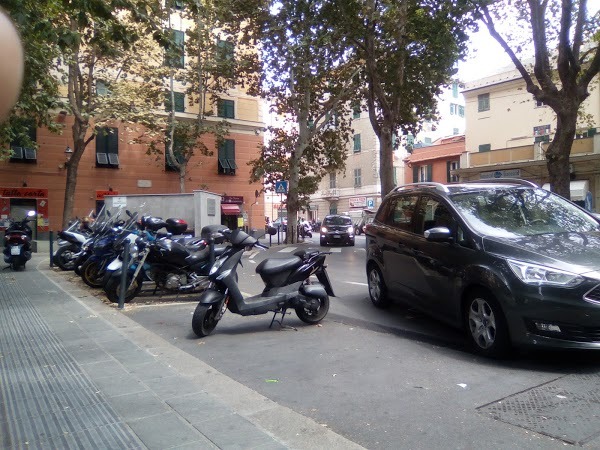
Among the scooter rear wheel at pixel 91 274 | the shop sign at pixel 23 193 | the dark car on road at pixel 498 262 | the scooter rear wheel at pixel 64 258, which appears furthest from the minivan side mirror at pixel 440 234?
the shop sign at pixel 23 193

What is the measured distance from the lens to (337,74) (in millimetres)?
25469

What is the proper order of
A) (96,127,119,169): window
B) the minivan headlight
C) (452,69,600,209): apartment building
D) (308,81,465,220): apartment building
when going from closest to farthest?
the minivan headlight
(452,69,600,209): apartment building
(96,127,119,169): window
(308,81,465,220): apartment building

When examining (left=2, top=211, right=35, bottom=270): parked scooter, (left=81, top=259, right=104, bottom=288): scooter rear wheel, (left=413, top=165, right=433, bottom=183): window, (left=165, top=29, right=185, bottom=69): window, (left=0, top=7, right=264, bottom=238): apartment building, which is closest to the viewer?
(left=165, top=29, right=185, bottom=69): window

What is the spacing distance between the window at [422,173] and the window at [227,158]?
17480 millimetres

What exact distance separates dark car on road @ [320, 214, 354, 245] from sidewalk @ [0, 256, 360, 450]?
21.0 m

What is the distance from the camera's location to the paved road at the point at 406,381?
3.38 m

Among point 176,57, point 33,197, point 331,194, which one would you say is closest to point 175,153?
point 33,197

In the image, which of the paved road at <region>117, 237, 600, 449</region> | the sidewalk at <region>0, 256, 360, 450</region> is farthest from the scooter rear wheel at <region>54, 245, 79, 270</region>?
the paved road at <region>117, 237, 600, 449</region>

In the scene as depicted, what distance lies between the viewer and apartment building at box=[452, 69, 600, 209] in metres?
27.1

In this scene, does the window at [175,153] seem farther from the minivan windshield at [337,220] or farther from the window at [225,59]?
the minivan windshield at [337,220]

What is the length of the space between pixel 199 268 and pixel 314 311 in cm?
274

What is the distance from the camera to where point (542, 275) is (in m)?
4.54

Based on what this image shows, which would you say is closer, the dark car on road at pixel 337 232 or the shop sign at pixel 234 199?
the dark car on road at pixel 337 232

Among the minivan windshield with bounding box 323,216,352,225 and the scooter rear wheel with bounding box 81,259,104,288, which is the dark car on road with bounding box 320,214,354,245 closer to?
the minivan windshield with bounding box 323,216,352,225
